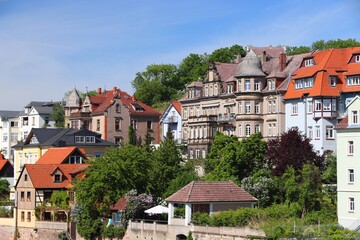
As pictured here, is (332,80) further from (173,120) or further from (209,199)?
(173,120)

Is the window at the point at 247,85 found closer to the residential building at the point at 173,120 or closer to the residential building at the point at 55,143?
the residential building at the point at 173,120

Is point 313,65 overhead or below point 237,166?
overhead

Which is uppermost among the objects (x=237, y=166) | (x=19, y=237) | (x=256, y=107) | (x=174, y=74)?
(x=174, y=74)

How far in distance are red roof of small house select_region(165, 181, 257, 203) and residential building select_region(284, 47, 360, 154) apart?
14669mm

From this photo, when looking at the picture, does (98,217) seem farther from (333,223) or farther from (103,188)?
(333,223)

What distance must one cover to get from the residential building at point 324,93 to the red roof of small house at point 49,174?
17341 millimetres

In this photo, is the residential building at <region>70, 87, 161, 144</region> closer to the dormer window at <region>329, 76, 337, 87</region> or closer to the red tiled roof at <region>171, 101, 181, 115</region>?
the red tiled roof at <region>171, 101, 181, 115</region>

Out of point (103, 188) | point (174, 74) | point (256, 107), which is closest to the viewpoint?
point (103, 188)

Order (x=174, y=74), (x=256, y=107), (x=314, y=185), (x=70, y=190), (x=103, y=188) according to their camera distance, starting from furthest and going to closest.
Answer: (x=174, y=74) → (x=256, y=107) → (x=70, y=190) → (x=103, y=188) → (x=314, y=185)

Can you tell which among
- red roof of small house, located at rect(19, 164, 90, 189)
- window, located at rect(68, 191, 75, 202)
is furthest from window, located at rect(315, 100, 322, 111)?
window, located at rect(68, 191, 75, 202)

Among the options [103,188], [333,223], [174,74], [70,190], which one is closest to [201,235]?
[333,223]

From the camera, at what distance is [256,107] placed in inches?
2894

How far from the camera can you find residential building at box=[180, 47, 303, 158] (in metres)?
72.5

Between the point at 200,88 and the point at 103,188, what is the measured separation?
2484 cm
